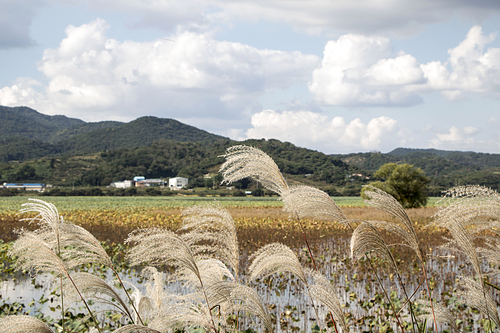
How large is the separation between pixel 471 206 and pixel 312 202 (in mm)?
1221

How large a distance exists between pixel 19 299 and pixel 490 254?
8.62 metres

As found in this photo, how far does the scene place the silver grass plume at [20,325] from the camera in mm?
2236

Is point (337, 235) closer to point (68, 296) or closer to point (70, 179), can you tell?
point (68, 296)

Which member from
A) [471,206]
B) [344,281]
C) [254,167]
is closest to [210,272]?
[254,167]

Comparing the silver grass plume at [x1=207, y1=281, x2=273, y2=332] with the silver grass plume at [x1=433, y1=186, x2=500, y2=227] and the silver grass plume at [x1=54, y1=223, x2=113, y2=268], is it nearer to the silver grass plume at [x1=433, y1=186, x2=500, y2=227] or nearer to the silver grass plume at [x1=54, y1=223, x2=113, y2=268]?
the silver grass plume at [x1=54, y1=223, x2=113, y2=268]

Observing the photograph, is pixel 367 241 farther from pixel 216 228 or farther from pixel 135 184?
pixel 135 184

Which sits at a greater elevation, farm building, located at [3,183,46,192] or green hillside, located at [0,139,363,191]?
green hillside, located at [0,139,363,191]

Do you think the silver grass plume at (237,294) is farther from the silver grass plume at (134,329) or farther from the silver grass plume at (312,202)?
the silver grass plume at (312,202)

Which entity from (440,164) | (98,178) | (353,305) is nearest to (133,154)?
(98,178)

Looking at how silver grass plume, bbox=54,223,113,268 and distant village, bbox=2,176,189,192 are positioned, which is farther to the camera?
distant village, bbox=2,176,189,192

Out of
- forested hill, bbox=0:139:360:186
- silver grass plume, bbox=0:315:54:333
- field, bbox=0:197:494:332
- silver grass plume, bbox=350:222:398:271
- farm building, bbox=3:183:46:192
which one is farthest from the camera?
forested hill, bbox=0:139:360:186

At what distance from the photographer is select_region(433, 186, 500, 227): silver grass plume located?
9.52 feet

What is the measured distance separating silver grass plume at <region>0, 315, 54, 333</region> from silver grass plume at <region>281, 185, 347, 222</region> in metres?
1.80

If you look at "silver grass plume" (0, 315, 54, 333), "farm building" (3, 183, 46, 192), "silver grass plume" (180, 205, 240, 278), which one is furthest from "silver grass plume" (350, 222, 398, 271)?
"farm building" (3, 183, 46, 192)
